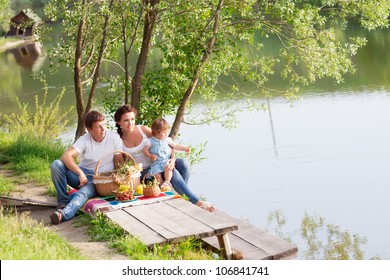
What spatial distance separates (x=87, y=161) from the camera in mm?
8195

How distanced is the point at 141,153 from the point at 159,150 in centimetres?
24

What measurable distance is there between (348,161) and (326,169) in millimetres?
621

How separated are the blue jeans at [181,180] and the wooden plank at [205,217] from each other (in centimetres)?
55

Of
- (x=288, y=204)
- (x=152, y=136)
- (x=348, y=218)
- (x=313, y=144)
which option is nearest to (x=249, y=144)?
(x=313, y=144)

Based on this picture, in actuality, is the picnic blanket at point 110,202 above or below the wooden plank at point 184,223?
above

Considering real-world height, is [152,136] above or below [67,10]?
below

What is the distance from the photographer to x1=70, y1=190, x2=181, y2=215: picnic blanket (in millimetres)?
7531

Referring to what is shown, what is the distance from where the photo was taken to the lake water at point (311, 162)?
10766 millimetres

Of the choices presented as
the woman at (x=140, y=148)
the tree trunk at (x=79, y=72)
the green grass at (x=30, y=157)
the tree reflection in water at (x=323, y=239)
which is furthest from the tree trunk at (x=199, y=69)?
the woman at (x=140, y=148)

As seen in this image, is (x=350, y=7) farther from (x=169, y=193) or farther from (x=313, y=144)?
(x=169, y=193)

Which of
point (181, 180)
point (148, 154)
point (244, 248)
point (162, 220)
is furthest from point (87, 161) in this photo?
Result: point (244, 248)

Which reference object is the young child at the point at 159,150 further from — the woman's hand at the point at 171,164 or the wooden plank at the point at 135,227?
the wooden plank at the point at 135,227

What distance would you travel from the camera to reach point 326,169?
13.3 metres

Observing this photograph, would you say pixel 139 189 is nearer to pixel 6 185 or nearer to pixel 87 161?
pixel 87 161
